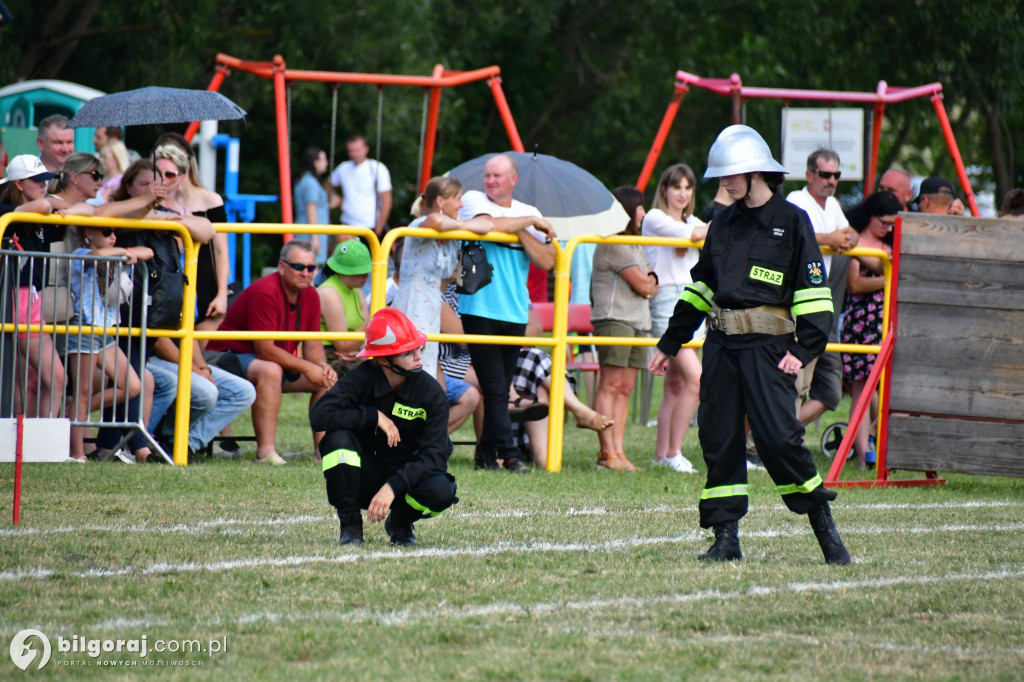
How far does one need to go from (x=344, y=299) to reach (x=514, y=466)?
180cm

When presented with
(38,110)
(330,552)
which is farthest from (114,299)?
(38,110)

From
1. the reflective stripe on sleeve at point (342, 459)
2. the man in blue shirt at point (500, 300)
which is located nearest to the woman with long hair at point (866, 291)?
the man in blue shirt at point (500, 300)

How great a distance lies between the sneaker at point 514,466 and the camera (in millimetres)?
9742

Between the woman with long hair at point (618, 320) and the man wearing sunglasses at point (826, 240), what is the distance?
1206 mm

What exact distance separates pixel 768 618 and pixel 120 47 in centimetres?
1945

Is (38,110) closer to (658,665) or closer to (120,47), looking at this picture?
(120,47)

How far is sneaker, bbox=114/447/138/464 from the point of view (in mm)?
9273

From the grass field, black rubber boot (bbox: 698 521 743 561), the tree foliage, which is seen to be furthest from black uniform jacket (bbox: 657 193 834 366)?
the tree foliage

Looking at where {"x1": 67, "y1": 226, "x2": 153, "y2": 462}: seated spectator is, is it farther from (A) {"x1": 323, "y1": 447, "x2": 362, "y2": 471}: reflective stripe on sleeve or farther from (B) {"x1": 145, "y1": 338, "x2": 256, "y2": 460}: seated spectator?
(A) {"x1": 323, "y1": 447, "x2": 362, "y2": 471}: reflective stripe on sleeve

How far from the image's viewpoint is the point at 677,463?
404 inches

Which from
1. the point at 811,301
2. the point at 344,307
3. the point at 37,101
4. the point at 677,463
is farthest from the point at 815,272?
the point at 37,101

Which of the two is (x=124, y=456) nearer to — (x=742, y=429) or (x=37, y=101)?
(x=742, y=429)

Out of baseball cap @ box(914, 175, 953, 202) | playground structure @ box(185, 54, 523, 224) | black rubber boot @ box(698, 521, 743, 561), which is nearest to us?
black rubber boot @ box(698, 521, 743, 561)

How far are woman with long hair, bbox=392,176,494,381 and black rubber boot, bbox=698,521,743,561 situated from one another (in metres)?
3.53
